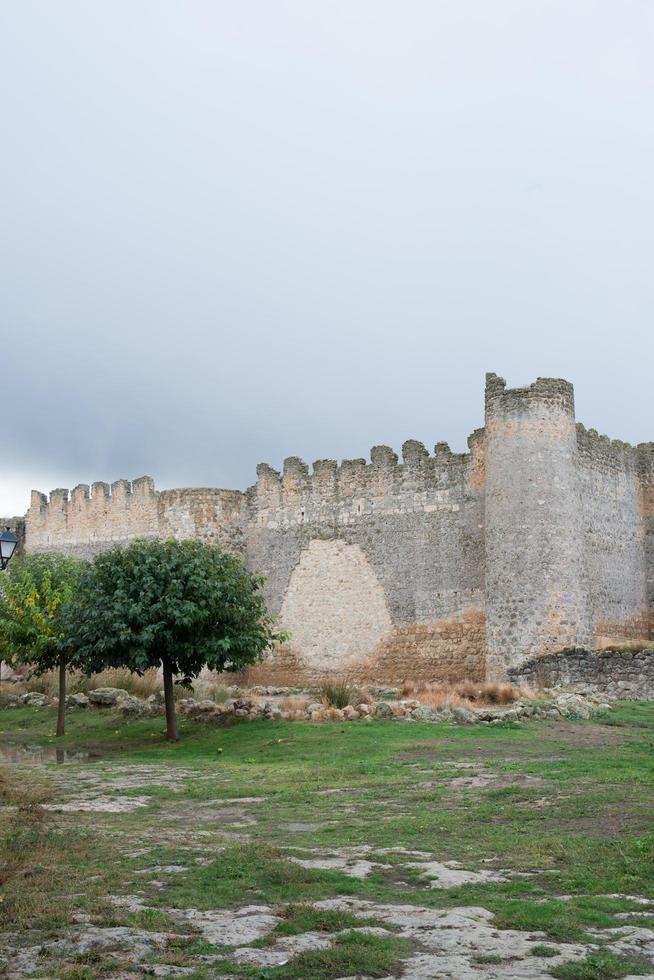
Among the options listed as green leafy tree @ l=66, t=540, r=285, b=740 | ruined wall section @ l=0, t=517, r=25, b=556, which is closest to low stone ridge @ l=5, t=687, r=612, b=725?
green leafy tree @ l=66, t=540, r=285, b=740

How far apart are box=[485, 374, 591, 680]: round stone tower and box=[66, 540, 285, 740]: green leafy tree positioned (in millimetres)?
7028

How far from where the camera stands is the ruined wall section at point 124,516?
31109mm

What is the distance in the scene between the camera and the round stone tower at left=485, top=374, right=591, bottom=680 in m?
24.1

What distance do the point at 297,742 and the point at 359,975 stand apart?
11272 millimetres

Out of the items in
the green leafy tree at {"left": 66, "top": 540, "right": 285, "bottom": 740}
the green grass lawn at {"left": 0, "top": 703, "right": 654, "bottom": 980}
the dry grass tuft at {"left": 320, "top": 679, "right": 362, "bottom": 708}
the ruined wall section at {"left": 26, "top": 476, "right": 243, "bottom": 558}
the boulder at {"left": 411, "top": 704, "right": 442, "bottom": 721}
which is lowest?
the green grass lawn at {"left": 0, "top": 703, "right": 654, "bottom": 980}

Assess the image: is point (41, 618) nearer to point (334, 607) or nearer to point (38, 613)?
point (38, 613)

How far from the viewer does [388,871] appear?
777cm

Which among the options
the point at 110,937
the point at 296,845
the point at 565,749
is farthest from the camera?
the point at 565,749

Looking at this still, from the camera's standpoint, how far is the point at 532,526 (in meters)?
24.5

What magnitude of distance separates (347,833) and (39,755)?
10.7 m

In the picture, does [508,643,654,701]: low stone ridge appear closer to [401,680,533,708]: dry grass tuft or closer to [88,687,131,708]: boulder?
[401,680,533,708]: dry grass tuft

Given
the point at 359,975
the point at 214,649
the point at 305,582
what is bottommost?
the point at 359,975

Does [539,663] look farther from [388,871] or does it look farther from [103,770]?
[388,871]

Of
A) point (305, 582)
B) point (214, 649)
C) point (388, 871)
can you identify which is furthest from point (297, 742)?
point (305, 582)
